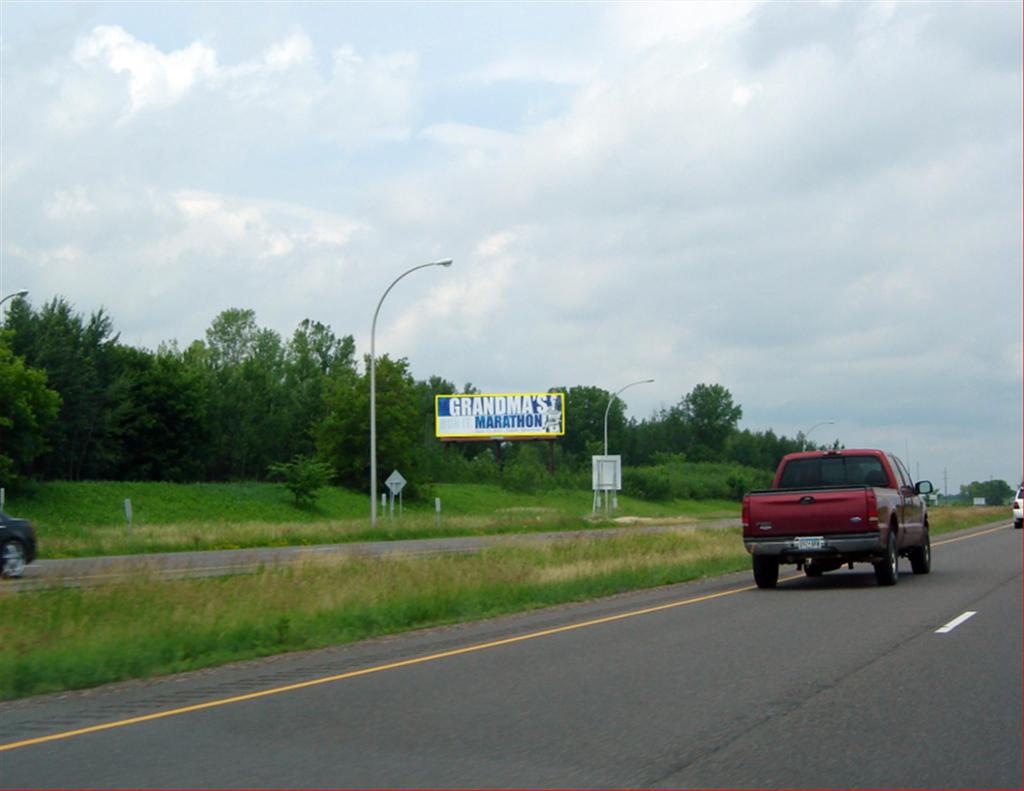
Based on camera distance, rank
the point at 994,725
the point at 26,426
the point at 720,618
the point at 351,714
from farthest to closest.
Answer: the point at 26,426 → the point at 720,618 → the point at 351,714 → the point at 994,725

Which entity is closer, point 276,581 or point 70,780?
point 70,780

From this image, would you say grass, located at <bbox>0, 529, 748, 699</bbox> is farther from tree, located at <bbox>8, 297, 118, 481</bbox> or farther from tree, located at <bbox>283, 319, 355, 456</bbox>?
tree, located at <bbox>283, 319, 355, 456</bbox>

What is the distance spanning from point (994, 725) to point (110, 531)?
135ft

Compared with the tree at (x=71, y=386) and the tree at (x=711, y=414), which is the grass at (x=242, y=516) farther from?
the tree at (x=711, y=414)

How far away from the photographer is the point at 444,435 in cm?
9362

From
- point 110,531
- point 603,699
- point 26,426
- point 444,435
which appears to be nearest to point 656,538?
point 110,531

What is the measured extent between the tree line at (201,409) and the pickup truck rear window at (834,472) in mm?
46688

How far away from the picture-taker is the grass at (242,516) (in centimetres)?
4153

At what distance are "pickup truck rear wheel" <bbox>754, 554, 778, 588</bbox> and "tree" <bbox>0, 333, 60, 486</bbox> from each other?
46806 mm

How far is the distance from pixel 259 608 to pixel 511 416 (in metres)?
76.6

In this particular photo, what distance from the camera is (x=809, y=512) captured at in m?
20.3

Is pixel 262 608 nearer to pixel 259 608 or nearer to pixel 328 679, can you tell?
pixel 259 608

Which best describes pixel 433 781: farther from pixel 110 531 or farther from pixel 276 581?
pixel 110 531

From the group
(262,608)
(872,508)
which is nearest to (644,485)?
(872,508)
